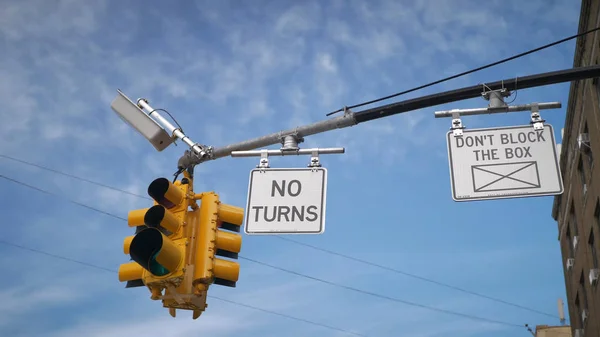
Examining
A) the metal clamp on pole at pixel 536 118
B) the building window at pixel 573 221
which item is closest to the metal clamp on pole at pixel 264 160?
the metal clamp on pole at pixel 536 118

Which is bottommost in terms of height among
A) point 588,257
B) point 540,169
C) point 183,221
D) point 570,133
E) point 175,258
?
point 175,258

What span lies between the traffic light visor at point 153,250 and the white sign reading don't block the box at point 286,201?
3.70ft

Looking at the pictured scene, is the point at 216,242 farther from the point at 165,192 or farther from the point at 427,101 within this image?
the point at 427,101

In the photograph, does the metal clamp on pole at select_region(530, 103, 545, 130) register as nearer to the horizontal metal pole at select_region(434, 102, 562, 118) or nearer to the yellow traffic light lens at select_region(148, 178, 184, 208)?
the horizontal metal pole at select_region(434, 102, 562, 118)

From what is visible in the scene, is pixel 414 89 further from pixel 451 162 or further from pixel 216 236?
pixel 216 236

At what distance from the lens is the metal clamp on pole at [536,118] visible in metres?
8.32

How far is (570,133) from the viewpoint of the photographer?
1090 inches

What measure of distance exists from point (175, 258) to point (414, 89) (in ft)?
12.0

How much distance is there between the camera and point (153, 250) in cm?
781

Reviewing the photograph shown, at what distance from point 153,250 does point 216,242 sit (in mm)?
996

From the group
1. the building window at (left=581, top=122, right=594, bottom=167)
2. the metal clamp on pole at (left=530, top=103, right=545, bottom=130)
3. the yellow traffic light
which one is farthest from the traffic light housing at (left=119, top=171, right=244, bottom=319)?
the building window at (left=581, top=122, right=594, bottom=167)

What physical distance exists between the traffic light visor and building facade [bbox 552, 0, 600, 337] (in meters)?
16.2

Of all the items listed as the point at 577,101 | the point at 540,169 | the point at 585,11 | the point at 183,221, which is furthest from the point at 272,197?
the point at 577,101

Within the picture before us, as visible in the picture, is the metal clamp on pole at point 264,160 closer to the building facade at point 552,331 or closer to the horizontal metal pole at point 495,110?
the horizontal metal pole at point 495,110
